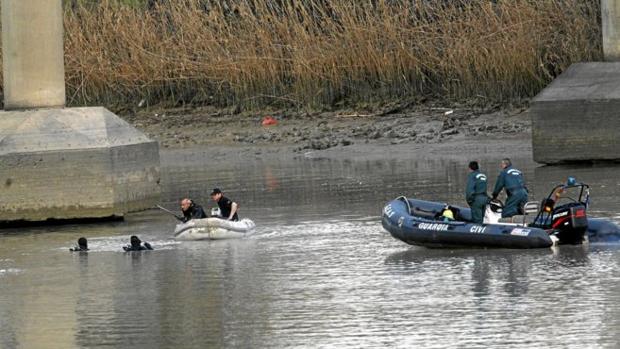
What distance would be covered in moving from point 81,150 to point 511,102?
13.2 meters

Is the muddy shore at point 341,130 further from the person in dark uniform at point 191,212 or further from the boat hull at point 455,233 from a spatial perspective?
the boat hull at point 455,233

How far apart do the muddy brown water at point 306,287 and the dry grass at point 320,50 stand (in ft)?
28.9

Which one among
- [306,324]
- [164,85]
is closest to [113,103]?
[164,85]

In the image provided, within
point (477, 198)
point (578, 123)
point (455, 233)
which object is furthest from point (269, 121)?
point (455, 233)

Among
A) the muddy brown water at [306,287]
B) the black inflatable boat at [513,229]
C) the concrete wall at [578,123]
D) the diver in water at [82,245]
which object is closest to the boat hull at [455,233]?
the black inflatable boat at [513,229]

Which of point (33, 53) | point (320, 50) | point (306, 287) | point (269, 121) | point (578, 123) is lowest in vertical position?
point (306, 287)

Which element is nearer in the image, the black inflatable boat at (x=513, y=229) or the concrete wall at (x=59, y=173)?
the black inflatable boat at (x=513, y=229)

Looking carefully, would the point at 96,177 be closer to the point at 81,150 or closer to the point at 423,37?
the point at 81,150

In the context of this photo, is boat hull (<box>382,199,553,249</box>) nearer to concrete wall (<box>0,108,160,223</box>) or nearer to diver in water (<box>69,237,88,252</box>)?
diver in water (<box>69,237,88,252</box>)

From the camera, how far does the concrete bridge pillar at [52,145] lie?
25.8 m

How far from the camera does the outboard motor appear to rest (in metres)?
21.4

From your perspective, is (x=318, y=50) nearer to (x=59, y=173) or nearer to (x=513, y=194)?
(x=59, y=173)

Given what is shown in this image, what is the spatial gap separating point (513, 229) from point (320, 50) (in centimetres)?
1777

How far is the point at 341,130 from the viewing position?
123 ft
